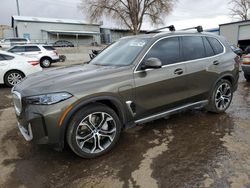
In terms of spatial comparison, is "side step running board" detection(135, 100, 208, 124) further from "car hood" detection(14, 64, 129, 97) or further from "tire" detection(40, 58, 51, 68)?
"tire" detection(40, 58, 51, 68)

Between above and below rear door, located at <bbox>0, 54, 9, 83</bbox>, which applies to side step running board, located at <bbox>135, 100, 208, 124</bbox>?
below

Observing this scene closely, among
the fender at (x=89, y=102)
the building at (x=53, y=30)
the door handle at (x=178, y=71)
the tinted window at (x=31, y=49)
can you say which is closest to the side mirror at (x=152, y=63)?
the door handle at (x=178, y=71)

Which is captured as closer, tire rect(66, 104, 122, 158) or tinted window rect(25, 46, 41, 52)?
tire rect(66, 104, 122, 158)

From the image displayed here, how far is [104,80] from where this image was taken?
324 centimetres

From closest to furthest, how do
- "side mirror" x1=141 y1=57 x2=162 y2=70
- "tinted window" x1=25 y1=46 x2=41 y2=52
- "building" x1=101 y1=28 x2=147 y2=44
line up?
1. "side mirror" x1=141 y1=57 x2=162 y2=70
2. "tinted window" x1=25 y1=46 x2=41 y2=52
3. "building" x1=101 y1=28 x2=147 y2=44

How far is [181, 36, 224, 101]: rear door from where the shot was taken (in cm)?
416

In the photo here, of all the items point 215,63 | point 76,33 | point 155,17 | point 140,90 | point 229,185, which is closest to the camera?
point 229,185

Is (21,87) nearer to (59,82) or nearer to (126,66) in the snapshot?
(59,82)

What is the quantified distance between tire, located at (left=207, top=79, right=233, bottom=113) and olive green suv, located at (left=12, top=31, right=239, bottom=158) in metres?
0.02

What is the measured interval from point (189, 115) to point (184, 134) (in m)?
1.01

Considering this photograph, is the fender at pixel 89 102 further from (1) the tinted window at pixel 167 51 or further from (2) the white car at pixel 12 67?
(2) the white car at pixel 12 67

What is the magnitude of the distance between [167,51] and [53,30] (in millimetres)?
46414

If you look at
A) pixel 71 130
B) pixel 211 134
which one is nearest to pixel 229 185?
pixel 211 134

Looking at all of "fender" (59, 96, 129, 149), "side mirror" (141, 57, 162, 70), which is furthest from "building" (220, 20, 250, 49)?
"fender" (59, 96, 129, 149)
